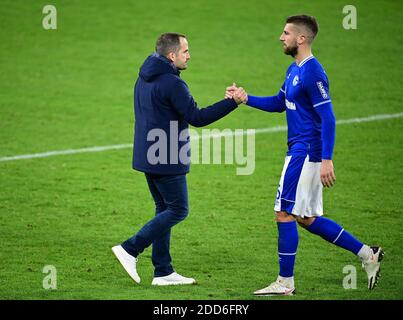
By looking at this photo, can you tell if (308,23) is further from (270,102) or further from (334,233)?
(334,233)

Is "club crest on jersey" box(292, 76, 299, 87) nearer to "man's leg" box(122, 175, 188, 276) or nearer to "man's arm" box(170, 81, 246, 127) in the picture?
"man's arm" box(170, 81, 246, 127)

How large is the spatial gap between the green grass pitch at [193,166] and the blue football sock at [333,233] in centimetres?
36

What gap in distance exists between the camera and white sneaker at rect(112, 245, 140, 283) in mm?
8664

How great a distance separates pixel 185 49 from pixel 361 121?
7.57 meters

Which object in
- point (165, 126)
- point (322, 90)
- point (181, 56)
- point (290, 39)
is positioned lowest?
point (165, 126)

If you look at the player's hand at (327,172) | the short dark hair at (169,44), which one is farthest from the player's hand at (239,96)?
the player's hand at (327,172)

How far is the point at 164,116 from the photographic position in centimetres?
A: 862

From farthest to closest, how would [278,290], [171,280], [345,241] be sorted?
[171,280] → [345,241] → [278,290]

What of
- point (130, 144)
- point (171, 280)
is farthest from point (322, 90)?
point (130, 144)

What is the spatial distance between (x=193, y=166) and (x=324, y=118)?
579cm

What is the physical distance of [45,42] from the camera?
20.0 meters

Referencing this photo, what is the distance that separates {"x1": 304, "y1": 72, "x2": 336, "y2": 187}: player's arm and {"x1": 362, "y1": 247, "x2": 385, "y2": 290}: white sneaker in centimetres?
84

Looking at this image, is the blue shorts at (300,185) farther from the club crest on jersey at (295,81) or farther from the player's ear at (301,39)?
the player's ear at (301,39)

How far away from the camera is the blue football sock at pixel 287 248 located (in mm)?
8414
